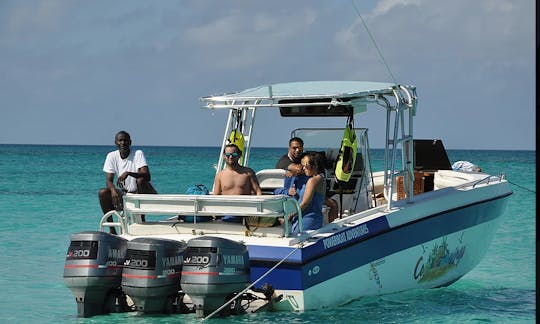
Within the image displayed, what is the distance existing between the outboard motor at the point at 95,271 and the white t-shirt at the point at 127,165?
5.54 feet

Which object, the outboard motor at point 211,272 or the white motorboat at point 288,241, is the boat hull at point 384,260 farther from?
the outboard motor at point 211,272

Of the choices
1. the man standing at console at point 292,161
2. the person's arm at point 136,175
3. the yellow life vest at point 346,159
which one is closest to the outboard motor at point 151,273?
the man standing at console at point 292,161

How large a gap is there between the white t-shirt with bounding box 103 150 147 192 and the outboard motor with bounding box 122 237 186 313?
2009mm

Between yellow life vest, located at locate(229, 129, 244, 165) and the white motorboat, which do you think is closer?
the white motorboat

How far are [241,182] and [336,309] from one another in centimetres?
133

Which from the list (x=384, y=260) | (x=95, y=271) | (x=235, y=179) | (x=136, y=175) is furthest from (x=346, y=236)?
(x=136, y=175)

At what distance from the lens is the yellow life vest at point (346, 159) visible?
364 inches

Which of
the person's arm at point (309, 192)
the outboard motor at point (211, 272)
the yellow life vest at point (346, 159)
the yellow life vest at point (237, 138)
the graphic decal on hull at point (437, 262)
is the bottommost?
the outboard motor at point (211, 272)

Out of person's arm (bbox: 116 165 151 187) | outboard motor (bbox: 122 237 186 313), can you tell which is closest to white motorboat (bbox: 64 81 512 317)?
outboard motor (bbox: 122 237 186 313)

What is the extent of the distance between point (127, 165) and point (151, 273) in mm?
2346

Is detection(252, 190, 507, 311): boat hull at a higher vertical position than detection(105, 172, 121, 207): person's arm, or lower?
lower

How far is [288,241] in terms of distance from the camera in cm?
793

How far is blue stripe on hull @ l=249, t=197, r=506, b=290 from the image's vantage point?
786 cm

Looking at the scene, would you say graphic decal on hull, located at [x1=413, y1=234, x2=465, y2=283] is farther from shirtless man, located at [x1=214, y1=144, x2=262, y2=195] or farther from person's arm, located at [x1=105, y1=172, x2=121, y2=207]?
person's arm, located at [x1=105, y1=172, x2=121, y2=207]
